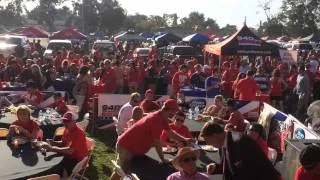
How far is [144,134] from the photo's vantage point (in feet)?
24.7

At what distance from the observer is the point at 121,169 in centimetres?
752

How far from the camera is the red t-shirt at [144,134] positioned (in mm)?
7496

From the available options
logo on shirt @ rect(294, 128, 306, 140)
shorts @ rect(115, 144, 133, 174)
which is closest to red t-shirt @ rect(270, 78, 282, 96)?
logo on shirt @ rect(294, 128, 306, 140)

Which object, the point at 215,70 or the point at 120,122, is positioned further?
the point at 215,70

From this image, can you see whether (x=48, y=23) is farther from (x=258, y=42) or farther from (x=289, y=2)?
(x=258, y=42)

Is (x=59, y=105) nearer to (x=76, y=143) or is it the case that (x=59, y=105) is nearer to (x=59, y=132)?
(x=59, y=132)

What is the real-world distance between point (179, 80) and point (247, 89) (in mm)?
2670

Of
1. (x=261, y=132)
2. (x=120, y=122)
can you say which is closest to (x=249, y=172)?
(x=261, y=132)

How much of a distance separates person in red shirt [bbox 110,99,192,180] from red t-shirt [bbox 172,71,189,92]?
8.22 meters

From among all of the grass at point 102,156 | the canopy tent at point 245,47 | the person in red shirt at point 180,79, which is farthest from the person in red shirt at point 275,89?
the grass at point 102,156

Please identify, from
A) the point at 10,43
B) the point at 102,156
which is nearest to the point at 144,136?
the point at 102,156

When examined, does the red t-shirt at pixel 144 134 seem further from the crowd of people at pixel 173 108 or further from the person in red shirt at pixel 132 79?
the person in red shirt at pixel 132 79

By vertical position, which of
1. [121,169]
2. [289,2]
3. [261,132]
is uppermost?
[289,2]

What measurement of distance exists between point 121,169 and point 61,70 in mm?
11950
